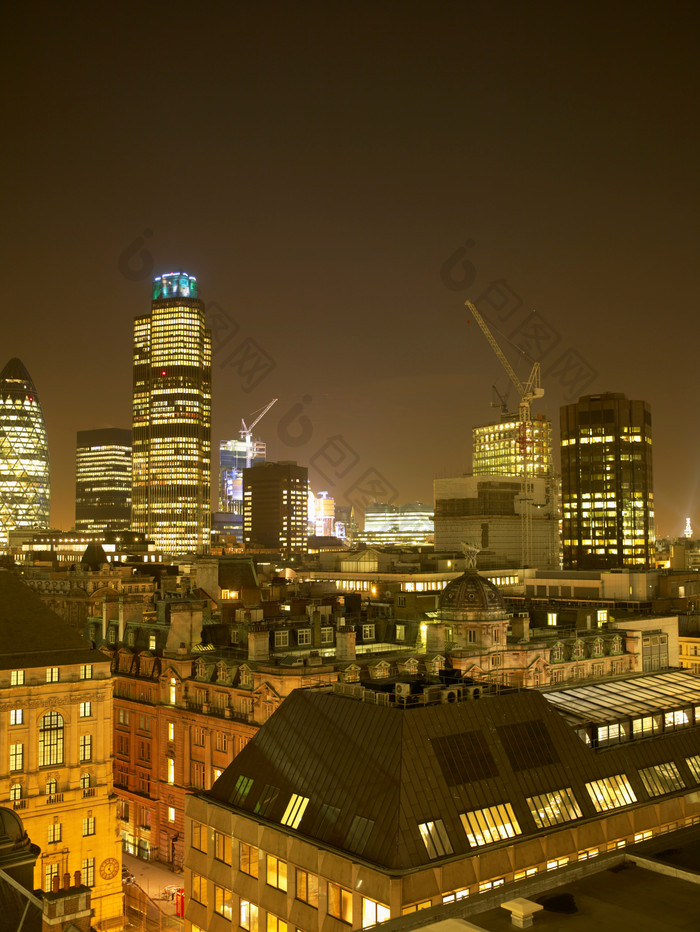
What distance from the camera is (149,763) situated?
94438 millimetres

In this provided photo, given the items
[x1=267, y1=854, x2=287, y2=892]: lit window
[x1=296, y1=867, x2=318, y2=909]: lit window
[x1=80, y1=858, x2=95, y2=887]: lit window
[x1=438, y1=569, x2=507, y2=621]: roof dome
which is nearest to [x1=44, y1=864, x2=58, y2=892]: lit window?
[x1=80, y1=858, x2=95, y2=887]: lit window

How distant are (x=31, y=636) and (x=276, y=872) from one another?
33.8 meters


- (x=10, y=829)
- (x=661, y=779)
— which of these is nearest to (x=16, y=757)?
(x=10, y=829)

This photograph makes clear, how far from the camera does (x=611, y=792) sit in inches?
2224

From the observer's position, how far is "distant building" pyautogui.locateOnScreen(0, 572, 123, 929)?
2817 inches

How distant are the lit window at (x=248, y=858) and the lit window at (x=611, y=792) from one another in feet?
66.3

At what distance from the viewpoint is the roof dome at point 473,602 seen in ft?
301

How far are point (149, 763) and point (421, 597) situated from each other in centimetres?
3812

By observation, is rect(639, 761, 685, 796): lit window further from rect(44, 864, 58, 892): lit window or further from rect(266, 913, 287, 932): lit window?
rect(44, 864, 58, 892): lit window

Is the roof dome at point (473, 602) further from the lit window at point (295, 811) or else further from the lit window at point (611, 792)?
the lit window at point (295, 811)

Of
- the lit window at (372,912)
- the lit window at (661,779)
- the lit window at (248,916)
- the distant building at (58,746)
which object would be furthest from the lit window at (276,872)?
the distant building at (58,746)

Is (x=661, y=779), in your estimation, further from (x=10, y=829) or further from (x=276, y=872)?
(x=10, y=829)

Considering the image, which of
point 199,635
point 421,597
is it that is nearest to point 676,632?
point 421,597

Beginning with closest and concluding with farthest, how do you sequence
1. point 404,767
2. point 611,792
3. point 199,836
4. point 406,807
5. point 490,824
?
point 406,807, point 404,767, point 490,824, point 611,792, point 199,836
